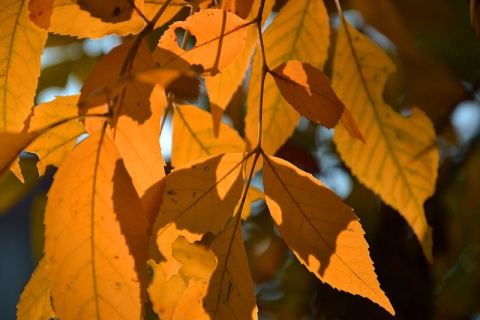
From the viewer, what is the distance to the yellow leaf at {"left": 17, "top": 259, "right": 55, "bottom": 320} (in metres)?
0.55

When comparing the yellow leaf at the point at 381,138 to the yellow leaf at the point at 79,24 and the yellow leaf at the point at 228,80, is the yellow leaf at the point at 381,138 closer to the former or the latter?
the yellow leaf at the point at 228,80

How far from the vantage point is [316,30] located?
2.07 feet

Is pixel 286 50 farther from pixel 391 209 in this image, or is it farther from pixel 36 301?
pixel 391 209

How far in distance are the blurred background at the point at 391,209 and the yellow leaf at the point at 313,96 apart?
336mm

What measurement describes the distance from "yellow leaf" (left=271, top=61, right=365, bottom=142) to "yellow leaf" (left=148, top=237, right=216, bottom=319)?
185 millimetres

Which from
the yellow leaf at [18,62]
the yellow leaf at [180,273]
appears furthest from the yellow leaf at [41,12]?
the yellow leaf at [180,273]

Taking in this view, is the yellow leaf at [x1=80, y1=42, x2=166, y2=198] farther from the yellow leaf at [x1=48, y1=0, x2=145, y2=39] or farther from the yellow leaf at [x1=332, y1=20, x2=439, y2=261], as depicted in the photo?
the yellow leaf at [x1=332, y1=20, x2=439, y2=261]

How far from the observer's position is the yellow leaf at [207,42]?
0.48 metres

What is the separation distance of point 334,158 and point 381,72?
0.70 meters

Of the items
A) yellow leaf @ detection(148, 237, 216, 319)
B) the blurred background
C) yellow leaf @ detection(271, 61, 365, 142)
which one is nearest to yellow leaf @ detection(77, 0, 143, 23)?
yellow leaf @ detection(271, 61, 365, 142)

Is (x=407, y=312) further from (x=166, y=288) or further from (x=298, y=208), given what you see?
(x=298, y=208)

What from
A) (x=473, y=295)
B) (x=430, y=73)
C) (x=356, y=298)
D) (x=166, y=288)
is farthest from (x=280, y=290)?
(x=166, y=288)

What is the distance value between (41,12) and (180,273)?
10.6 inches

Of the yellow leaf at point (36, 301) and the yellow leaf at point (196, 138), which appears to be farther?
the yellow leaf at point (196, 138)
